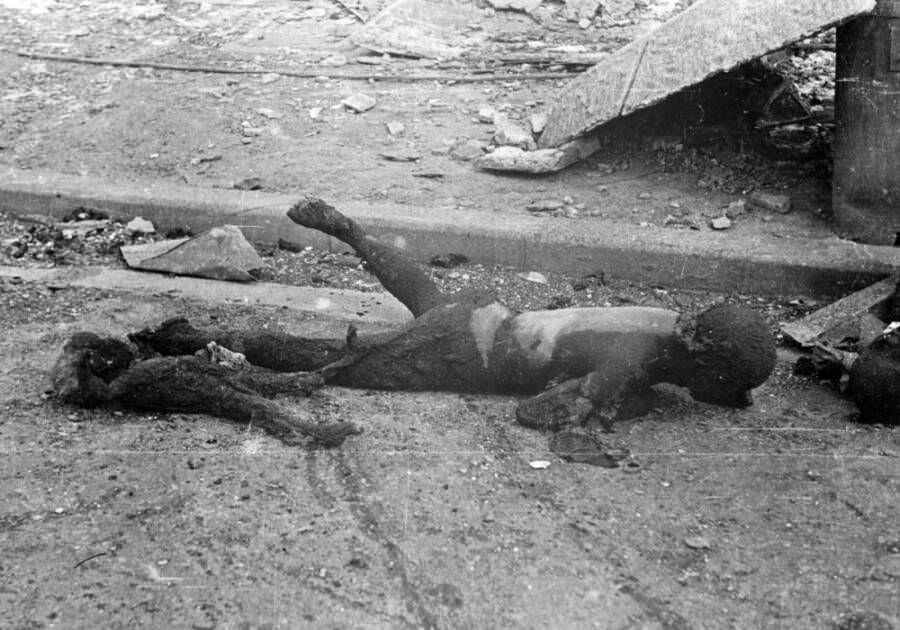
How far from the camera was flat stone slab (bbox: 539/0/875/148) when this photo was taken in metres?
5.75

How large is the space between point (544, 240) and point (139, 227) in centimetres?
263

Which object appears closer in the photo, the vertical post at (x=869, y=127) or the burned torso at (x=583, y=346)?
the burned torso at (x=583, y=346)

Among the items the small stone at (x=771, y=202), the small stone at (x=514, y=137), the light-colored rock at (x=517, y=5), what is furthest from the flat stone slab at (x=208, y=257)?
the light-colored rock at (x=517, y=5)

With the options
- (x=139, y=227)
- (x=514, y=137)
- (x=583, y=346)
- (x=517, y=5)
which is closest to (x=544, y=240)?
(x=514, y=137)

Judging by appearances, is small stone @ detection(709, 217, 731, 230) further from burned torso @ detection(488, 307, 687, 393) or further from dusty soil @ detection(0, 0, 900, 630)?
burned torso @ detection(488, 307, 687, 393)

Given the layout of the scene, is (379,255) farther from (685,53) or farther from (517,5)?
(517,5)

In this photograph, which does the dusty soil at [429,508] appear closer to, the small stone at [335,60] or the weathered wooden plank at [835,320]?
the weathered wooden plank at [835,320]

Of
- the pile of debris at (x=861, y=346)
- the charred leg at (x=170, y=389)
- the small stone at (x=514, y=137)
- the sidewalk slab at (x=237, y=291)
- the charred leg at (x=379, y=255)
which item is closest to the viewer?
the charred leg at (x=170, y=389)

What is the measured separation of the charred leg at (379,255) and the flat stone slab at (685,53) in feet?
8.48

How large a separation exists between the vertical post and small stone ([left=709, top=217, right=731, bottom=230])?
2.21 feet

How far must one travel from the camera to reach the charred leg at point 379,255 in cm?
462

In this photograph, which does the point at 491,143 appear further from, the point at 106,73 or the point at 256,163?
the point at 106,73

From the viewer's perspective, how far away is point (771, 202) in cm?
645

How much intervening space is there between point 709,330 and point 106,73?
6.63 meters
